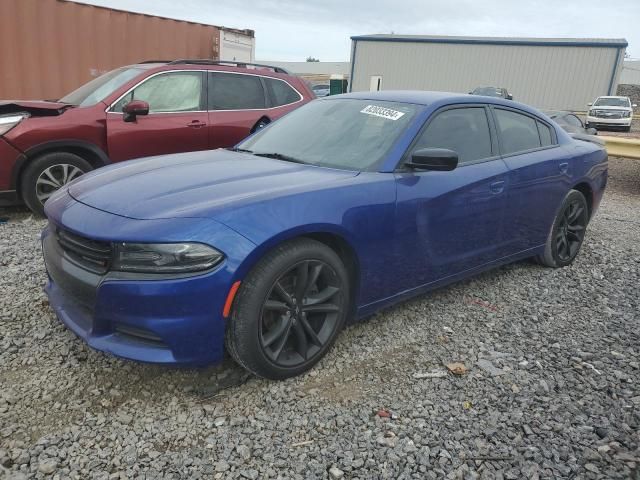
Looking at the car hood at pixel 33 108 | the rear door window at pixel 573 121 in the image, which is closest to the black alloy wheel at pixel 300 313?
the car hood at pixel 33 108

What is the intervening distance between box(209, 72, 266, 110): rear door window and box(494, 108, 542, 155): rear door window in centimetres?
335

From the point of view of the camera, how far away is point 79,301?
237 cm

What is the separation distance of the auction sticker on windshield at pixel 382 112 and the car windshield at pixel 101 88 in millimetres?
3346

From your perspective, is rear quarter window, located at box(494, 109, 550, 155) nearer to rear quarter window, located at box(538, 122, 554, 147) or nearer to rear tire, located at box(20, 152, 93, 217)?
rear quarter window, located at box(538, 122, 554, 147)

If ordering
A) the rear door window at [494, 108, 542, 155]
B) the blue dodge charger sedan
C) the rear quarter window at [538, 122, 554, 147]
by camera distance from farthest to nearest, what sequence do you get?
the rear quarter window at [538, 122, 554, 147]
the rear door window at [494, 108, 542, 155]
the blue dodge charger sedan

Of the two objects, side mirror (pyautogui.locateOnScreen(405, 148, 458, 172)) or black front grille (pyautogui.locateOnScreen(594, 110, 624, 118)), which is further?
black front grille (pyautogui.locateOnScreen(594, 110, 624, 118))

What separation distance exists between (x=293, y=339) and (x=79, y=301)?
106 centimetres

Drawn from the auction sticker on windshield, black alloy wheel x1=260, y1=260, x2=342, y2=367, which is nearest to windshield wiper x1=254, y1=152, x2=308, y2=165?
the auction sticker on windshield

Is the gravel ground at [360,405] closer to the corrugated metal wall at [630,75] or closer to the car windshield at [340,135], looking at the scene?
the car windshield at [340,135]

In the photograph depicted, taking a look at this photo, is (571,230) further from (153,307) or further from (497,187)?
(153,307)

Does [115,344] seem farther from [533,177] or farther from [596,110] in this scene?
[596,110]

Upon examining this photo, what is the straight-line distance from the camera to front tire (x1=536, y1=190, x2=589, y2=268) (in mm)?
4391

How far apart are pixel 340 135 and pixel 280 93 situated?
11.6ft

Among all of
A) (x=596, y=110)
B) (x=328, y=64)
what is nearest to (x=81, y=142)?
(x=596, y=110)
